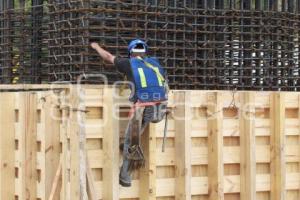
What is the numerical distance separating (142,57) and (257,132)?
5.93ft

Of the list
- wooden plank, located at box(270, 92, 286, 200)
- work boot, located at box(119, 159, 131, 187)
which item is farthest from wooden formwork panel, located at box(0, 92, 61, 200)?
wooden plank, located at box(270, 92, 286, 200)

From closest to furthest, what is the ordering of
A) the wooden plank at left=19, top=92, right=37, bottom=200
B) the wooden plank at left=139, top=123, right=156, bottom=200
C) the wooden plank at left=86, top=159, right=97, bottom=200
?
the wooden plank at left=86, top=159, right=97, bottom=200 → the wooden plank at left=139, top=123, right=156, bottom=200 → the wooden plank at left=19, top=92, right=37, bottom=200

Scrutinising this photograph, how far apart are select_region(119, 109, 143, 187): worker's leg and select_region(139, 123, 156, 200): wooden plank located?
0.23m

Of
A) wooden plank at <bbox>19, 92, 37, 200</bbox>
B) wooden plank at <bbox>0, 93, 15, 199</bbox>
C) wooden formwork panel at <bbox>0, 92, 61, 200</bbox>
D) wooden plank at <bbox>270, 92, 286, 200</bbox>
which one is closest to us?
wooden formwork panel at <bbox>0, 92, 61, 200</bbox>

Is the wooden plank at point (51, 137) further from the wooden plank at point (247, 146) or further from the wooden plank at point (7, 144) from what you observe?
the wooden plank at point (247, 146)

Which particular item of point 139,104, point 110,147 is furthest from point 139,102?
point 110,147

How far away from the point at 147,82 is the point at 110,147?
790 millimetres

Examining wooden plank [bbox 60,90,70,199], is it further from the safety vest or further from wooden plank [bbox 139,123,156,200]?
wooden plank [bbox 139,123,156,200]

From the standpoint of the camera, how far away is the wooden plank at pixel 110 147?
7484 mm

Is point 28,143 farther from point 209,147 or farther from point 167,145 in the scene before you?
point 209,147

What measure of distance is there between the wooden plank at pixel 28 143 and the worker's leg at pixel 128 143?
130cm

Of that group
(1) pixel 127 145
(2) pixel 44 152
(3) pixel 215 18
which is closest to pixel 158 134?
(1) pixel 127 145

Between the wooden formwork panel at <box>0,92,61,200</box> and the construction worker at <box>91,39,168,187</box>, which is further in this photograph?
the wooden formwork panel at <box>0,92,61,200</box>

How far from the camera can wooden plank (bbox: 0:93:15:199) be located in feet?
28.6
